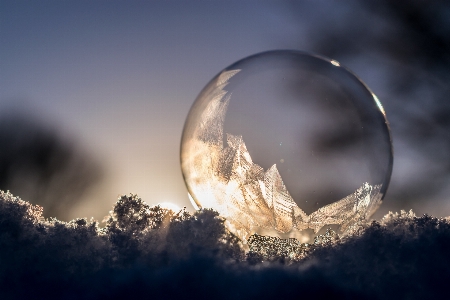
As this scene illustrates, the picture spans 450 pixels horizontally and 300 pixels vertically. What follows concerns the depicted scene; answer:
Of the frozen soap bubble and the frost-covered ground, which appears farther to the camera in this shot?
the frozen soap bubble

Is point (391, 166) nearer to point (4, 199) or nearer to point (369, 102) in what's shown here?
point (369, 102)

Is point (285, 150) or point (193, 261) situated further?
point (285, 150)

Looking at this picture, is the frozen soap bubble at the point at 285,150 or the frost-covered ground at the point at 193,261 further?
the frozen soap bubble at the point at 285,150

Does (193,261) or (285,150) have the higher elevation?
(285,150)

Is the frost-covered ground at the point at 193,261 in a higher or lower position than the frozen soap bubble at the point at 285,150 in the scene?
lower

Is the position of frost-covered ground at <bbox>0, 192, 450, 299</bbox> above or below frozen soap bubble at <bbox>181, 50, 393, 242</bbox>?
below
